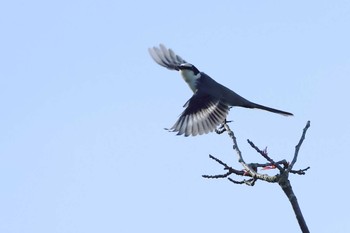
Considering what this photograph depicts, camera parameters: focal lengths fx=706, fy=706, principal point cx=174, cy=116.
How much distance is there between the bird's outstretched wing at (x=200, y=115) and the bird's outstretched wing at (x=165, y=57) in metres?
1.28

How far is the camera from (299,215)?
3385mm

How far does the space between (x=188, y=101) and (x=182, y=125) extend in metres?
0.81

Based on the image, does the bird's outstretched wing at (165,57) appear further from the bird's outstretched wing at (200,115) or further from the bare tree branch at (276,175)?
the bare tree branch at (276,175)

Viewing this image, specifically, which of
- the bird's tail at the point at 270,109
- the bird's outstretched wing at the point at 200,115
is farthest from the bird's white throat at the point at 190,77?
the bird's tail at the point at 270,109

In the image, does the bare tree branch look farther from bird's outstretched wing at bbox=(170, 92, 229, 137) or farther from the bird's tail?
the bird's tail

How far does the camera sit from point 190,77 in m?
8.62

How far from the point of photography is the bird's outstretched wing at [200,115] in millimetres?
7210

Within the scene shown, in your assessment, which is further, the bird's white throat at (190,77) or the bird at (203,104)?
the bird's white throat at (190,77)

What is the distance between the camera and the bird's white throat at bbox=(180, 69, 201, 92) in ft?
27.9

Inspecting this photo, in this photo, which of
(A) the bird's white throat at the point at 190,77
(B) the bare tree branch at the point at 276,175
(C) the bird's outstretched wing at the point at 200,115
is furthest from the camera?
(A) the bird's white throat at the point at 190,77

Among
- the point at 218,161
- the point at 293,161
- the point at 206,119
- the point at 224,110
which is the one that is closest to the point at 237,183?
the point at 218,161

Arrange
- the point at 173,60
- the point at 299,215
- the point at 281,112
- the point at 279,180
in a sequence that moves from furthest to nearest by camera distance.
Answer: the point at 173,60
the point at 281,112
the point at 279,180
the point at 299,215

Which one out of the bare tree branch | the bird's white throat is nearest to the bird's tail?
the bird's white throat

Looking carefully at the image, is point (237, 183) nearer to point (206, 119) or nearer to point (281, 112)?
point (206, 119)
